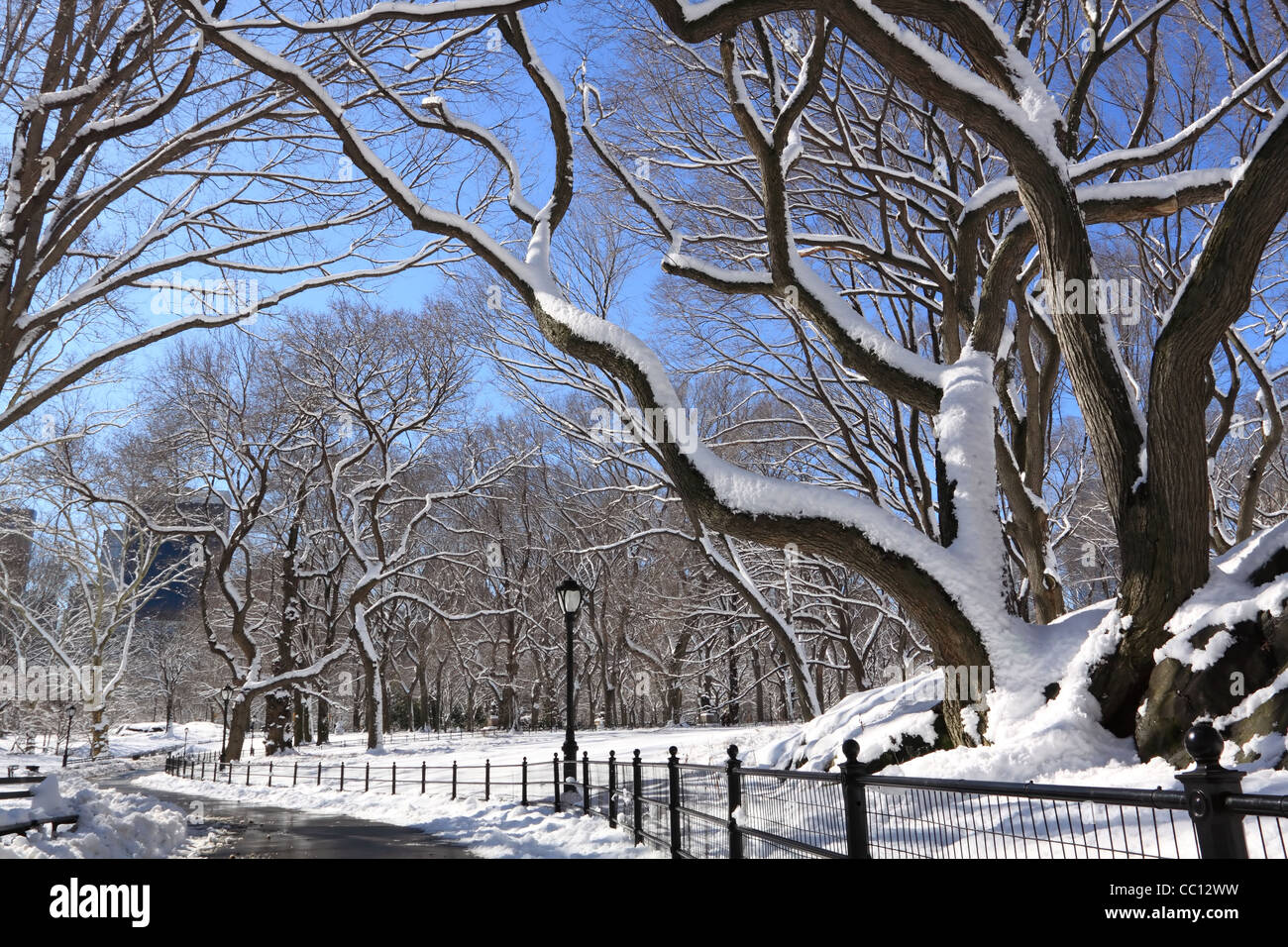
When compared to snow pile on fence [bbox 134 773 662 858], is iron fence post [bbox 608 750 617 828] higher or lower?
higher

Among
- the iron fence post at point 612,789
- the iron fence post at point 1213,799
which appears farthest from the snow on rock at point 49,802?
the iron fence post at point 1213,799

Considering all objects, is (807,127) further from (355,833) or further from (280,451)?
(280,451)

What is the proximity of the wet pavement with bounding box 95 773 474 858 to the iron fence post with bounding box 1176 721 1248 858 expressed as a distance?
A: 9.90 meters

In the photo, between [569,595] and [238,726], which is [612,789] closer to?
[569,595]

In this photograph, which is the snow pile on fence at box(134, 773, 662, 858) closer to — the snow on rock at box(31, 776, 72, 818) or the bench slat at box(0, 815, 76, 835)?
the bench slat at box(0, 815, 76, 835)

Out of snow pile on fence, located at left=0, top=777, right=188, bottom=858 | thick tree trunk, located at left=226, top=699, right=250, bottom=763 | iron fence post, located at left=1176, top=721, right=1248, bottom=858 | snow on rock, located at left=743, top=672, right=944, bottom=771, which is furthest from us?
thick tree trunk, located at left=226, top=699, right=250, bottom=763

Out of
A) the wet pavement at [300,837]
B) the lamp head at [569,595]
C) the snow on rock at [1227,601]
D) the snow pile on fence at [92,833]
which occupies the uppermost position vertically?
the lamp head at [569,595]

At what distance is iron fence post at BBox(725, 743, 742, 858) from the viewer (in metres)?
7.39

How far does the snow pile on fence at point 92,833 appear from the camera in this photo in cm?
902

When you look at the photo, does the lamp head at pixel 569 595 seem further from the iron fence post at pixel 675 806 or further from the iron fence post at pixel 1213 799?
the iron fence post at pixel 1213 799

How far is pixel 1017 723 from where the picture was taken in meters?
7.73

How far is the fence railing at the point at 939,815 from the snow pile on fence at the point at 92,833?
6.16 meters

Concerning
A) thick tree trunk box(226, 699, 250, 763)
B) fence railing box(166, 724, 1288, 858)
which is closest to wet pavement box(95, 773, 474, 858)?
fence railing box(166, 724, 1288, 858)

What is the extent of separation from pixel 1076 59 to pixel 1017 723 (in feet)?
38.5
